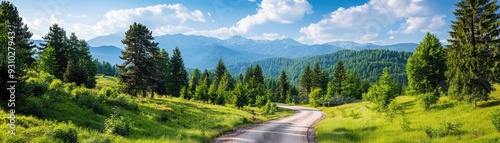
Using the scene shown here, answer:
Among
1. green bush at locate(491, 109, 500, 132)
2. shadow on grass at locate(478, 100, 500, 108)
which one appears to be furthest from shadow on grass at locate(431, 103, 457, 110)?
green bush at locate(491, 109, 500, 132)

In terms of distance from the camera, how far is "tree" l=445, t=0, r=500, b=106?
88.8 feet

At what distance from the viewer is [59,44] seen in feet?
179

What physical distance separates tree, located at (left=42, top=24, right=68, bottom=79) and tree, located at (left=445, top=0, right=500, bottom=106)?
196 feet

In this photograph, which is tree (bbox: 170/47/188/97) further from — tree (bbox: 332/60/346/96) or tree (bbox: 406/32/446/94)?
tree (bbox: 406/32/446/94)

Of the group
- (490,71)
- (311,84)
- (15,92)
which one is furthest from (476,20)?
(311,84)

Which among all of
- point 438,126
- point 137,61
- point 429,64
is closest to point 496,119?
point 438,126

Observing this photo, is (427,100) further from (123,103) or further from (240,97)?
(240,97)

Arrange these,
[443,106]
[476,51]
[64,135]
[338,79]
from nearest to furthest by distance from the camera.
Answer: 1. [64,135]
2. [476,51]
3. [443,106]
4. [338,79]

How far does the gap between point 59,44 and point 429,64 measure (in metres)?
63.6

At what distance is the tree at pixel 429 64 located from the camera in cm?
4172

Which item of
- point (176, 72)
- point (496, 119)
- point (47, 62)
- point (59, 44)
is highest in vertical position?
point (59, 44)

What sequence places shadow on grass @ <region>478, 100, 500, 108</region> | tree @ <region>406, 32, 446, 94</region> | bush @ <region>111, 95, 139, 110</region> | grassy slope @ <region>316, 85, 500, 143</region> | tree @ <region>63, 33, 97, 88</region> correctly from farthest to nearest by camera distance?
tree @ <region>63, 33, 97, 88</region> < tree @ <region>406, 32, 446, 94</region> < bush @ <region>111, 95, 139, 110</region> < shadow on grass @ <region>478, 100, 500, 108</region> < grassy slope @ <region>316, 85, 500, 143</region>

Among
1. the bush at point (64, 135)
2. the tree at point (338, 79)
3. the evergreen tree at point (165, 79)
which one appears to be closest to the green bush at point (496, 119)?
the bush at point (64, 135)

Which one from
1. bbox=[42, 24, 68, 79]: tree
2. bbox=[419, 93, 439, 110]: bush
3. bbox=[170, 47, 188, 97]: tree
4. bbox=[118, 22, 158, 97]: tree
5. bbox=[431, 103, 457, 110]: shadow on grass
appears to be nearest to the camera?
bbox=[431, 103, 457, 110]: shadow on grass
